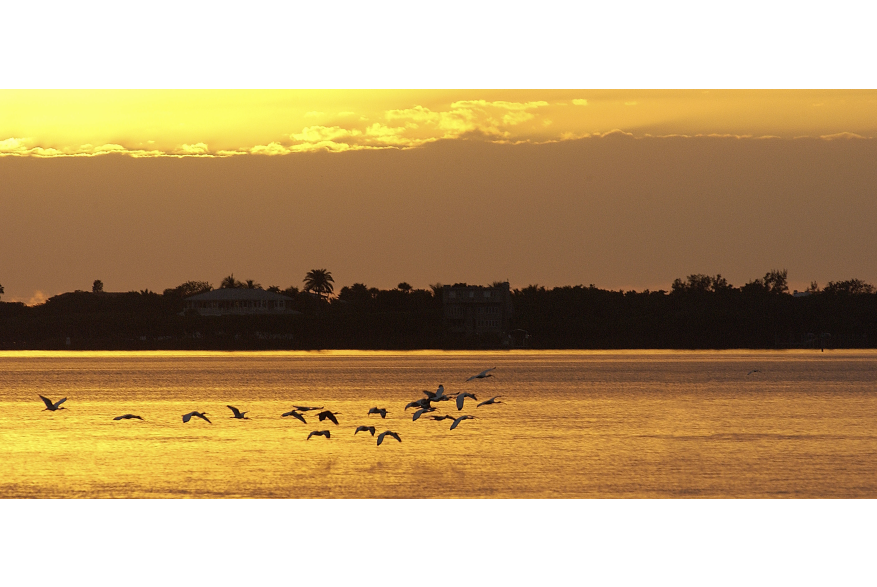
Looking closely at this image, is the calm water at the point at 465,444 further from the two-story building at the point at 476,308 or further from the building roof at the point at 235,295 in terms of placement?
the building roof at the point at 235,295

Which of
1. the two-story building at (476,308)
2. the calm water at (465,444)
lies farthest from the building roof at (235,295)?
the calm water at (465,444)

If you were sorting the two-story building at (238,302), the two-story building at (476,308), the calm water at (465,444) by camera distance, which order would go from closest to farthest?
the calm water at (465,444) < the two-story building at (476,308) < the two-story building at (238,302)

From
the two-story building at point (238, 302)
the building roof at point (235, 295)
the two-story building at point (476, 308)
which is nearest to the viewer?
the two-story building at point (476, 308)

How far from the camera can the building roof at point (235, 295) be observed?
160 metres

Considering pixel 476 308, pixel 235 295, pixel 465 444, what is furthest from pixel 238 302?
pixel 465 444

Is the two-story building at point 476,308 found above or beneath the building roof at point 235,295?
beneath

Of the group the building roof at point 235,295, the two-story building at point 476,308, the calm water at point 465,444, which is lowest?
the calm water at point 465,444

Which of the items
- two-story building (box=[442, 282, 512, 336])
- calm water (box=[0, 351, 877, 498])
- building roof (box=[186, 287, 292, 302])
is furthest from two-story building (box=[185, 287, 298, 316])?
calm water (box=[0, 351, 877, 498])

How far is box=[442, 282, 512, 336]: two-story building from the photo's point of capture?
144 metres

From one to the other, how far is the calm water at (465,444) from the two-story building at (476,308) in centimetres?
5348

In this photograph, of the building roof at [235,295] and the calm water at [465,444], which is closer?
the calm water at [465,444]

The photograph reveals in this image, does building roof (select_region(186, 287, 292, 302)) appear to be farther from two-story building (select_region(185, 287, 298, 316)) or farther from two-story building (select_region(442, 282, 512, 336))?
two-story building (select_region(442, 282, 512, 336))
